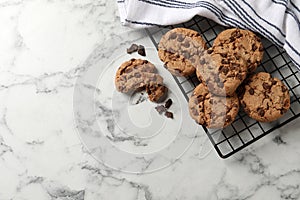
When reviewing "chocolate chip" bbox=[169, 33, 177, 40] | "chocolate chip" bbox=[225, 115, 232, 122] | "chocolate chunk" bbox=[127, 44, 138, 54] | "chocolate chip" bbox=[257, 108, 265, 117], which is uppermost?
Result: "chocolate chunk" bbox=[127, 44, 138, 54]

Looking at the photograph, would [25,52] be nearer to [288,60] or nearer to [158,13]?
[158,13]

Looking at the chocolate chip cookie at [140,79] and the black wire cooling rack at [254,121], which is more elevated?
the chocolate chip cookie at [140,79]

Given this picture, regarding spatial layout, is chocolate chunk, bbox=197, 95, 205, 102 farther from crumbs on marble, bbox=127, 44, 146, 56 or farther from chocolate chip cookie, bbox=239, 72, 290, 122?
crumbs on marble, bbox=127, 44, 146, 56

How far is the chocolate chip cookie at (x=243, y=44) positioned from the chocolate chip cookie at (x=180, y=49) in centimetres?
5

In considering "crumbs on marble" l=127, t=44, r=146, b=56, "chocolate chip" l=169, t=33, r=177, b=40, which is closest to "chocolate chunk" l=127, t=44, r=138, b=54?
"crumbs on marble" l=127, t=44, r=146, b=56

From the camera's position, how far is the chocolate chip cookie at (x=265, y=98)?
1.34m

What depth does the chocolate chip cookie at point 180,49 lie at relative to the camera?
1385 mm

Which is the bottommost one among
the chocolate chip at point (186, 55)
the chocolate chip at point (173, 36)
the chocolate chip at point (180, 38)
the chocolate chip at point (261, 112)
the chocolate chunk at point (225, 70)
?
the chocolate chip at point (261, 112)

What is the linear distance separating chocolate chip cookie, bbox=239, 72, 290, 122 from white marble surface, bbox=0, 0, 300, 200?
0.08 metres

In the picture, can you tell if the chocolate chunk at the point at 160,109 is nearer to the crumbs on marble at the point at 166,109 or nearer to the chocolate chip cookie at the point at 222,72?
the crumbs on marble at the point at 166,109

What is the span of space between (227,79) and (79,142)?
0.40m

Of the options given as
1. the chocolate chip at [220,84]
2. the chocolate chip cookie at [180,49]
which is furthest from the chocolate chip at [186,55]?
the chocolate chip at [220,84]

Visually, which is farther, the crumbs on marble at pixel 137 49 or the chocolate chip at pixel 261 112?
the crumbs on marble at pixel 137 49

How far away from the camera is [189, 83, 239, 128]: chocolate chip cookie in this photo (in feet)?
4.41
